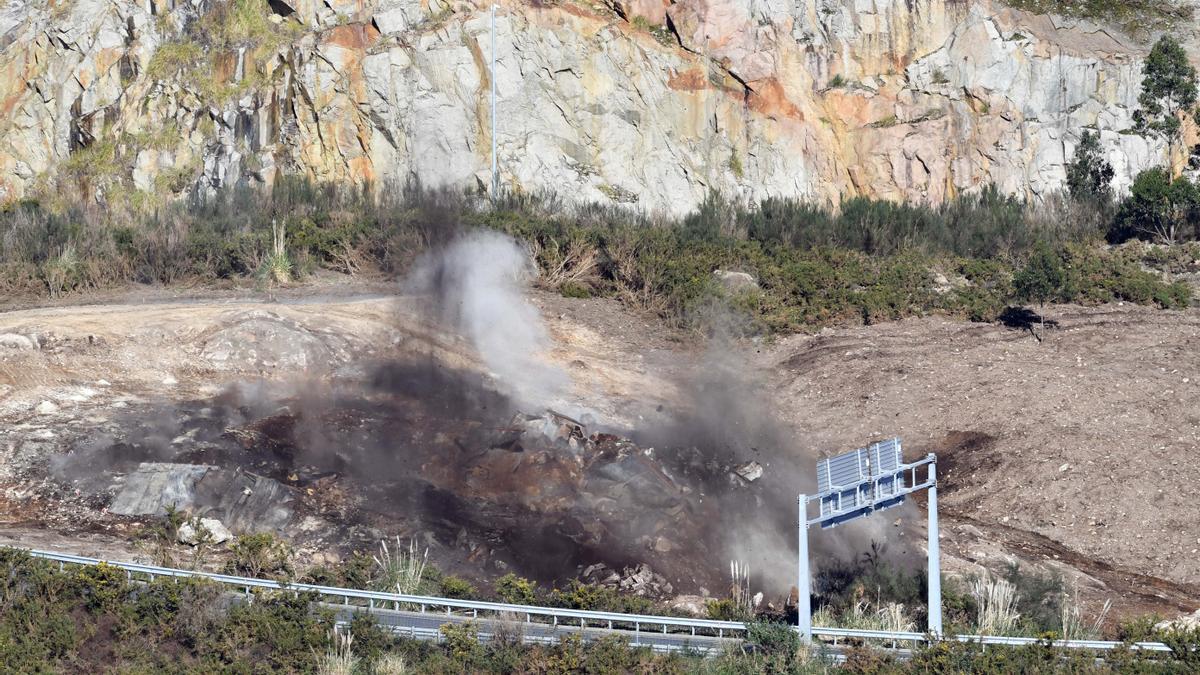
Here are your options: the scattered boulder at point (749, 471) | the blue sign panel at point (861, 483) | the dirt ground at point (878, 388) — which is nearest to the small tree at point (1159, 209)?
the dirt ground at point (878, 388)

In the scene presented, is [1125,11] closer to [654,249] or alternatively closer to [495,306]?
[654,249]

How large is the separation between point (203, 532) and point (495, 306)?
9292mm

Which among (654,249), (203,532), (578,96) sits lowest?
(203,532)

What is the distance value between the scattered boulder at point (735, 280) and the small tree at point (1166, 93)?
11.9 meters

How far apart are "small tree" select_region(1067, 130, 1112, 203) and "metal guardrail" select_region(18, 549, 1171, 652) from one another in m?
19.7

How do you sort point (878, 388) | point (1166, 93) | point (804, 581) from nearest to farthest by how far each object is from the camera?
1. point (804, 581)
2. point (878, 388)
3. point (1166, 93)

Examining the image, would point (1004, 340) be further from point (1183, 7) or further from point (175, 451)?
point (1183, 7)

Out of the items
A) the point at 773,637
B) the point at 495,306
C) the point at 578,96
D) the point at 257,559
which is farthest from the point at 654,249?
the point at 773,637

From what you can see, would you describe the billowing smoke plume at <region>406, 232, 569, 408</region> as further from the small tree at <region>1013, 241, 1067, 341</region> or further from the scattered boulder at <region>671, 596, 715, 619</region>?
the small tree at <region>1013, 241, 1067, 341</region>

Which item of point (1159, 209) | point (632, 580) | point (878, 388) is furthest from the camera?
point (1159, 209)

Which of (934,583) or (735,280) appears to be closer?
(934,583)

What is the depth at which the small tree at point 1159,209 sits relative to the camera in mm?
30000

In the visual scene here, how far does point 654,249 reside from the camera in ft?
94.0

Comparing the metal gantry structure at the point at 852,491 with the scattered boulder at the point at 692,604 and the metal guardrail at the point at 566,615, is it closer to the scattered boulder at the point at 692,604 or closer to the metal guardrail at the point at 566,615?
the metal guardrail at the point at 566,615
